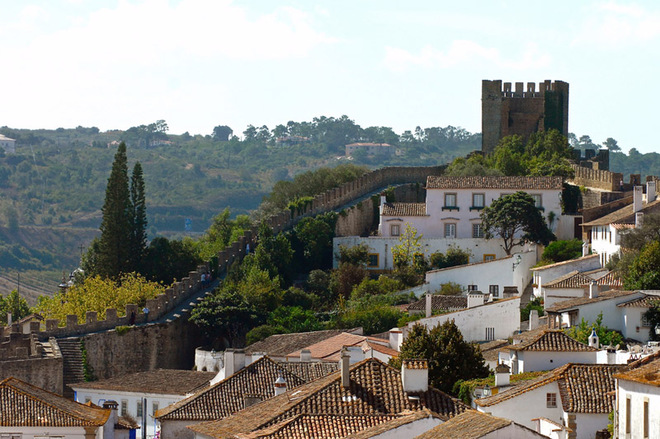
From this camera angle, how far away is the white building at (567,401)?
3359 cm

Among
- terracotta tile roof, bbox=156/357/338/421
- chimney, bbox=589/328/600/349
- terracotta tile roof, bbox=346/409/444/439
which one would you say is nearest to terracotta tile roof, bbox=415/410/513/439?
terracotta tile roof, bbox=346/409/444/439

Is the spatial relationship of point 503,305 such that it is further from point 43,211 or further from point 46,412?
point 43,211

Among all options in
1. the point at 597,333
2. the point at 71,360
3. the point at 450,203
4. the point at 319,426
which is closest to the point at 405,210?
the point at 450,203

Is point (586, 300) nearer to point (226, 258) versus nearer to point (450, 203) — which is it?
point (450, 203)

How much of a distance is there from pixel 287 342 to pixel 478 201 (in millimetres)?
18071

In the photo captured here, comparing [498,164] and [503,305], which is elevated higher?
[498,164]

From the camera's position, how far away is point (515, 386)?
37750 millimetres

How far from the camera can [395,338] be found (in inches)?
2292

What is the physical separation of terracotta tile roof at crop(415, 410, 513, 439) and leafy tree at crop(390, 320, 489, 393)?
1635cm

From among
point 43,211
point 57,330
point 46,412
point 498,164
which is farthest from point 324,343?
point 43,211

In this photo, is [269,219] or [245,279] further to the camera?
[269,219]

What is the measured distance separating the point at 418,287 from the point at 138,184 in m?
15.6

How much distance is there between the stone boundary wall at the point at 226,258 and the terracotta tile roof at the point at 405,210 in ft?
15.6

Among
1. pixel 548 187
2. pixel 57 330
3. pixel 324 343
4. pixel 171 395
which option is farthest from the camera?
pixel 548 187
